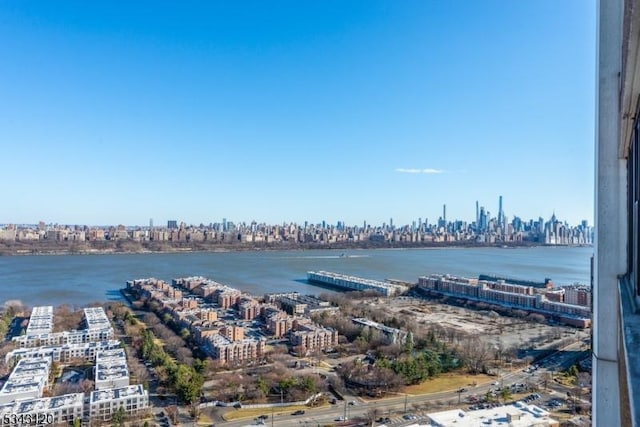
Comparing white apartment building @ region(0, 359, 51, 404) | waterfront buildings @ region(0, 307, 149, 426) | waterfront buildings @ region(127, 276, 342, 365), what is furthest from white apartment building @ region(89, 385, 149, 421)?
waterfront buildings @ region(127, 276, 342, 365)

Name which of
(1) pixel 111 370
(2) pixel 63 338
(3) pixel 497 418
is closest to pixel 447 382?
(3) pixel 497 418

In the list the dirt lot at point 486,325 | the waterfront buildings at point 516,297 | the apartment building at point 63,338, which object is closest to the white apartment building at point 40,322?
the apartment building at point 63,338

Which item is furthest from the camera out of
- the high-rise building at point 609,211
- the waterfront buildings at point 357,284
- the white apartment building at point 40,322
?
the waterfront buildings at point 357,284

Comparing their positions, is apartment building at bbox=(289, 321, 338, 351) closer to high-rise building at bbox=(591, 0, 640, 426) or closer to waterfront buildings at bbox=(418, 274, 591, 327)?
waterfront buildings at bbox=(418, 274, 591, 327)

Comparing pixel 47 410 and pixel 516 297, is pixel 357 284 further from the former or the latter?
pixel 47 410

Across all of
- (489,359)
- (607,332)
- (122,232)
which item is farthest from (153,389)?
(122,232)

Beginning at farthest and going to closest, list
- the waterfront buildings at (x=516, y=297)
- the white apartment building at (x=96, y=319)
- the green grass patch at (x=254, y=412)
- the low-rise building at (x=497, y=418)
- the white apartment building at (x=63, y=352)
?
the waterfront buildings at (x=516, y=297) → the white apartment building at (x=96, y=319) → the white apartment building at (x=63, y=352) → the green grass patch at (x=254, y=412) → the low-rise building at (x=497, y=418)

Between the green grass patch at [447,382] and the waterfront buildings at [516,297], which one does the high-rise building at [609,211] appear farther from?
the waterfront buildings at [516,297]

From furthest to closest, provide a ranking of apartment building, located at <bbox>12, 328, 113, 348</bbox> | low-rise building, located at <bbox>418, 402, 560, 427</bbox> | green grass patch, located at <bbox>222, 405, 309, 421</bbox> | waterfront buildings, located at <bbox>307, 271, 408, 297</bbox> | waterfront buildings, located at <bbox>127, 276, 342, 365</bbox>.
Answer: waterfront buildings, located at <bbox>307, 271, 408, 297</bbox> < apartment building, located at <bbox>12, 328, 113, 348</bbox> < waterfront buildings, located at <bbox>127, 276, 342, 365</bbox> < green grass patch, located at <bbox>222, 405, 309, 421</bbox> < low-rise building, located at <bbox>418, 402, 560, 427</bbox>
